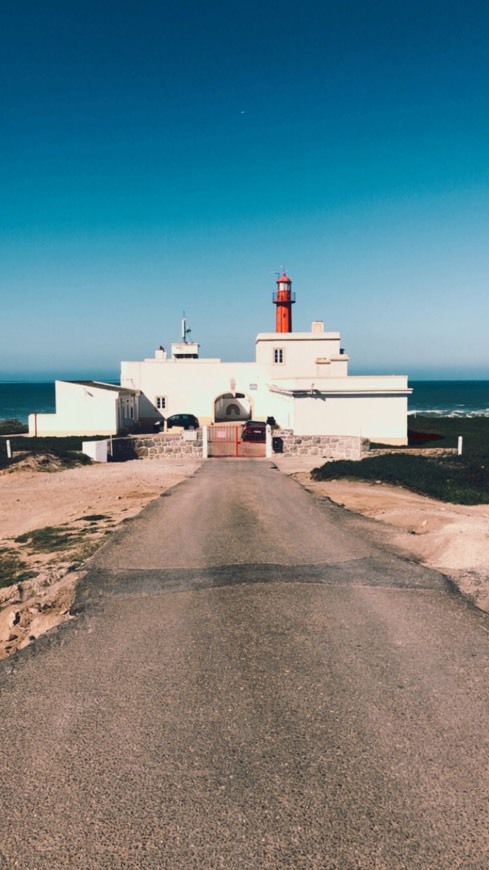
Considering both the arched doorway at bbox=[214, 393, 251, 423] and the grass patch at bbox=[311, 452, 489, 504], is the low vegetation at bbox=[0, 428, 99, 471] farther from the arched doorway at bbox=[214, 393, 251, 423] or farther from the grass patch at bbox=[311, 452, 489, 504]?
the arched doorway at bbox=[214, 393, 251, 423]

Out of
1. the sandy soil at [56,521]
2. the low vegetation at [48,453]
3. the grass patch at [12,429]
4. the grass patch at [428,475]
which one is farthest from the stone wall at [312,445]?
the grass patch at [12,429]

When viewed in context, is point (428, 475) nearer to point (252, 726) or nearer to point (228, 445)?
point (228, 445)

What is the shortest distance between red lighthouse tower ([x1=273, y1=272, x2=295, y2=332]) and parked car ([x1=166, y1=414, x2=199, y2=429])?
13.4 meters

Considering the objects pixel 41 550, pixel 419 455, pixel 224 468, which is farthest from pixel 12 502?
pixel 419 455

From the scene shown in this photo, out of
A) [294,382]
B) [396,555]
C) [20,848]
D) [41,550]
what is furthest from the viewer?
[294,382]

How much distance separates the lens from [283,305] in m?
50.4

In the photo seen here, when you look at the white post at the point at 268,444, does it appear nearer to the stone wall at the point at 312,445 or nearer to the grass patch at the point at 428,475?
the stone wall at the point at 312,445

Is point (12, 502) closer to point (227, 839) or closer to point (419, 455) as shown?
point (227, 839)

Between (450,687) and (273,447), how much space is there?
24.9m

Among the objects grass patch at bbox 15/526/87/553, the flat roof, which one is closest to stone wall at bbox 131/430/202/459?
the flat roof

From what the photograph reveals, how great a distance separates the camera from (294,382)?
36.8 m

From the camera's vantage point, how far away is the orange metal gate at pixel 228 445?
31203 millimetres

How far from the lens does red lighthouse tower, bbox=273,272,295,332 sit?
50.3m

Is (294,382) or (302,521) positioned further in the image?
(294,382)
